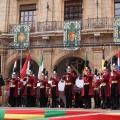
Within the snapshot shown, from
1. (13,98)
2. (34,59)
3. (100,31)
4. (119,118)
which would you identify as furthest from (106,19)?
(119,118)

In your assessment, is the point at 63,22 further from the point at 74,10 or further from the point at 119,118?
the point at 119,118

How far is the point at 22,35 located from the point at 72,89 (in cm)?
848

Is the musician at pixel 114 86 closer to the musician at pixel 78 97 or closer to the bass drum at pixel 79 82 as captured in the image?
the bass drum at pixel 79 82

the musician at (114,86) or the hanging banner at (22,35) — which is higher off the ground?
the hanging banner at (22,35)

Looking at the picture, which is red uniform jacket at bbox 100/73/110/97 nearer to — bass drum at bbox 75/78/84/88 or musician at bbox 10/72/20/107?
bass drum at bbox 75/78/84/88

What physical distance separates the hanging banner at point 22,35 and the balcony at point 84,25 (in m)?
0.60

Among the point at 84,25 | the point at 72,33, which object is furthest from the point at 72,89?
the point at 84,25

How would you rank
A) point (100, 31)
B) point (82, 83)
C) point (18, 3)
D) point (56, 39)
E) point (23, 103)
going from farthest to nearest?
point (18, 3)
point (56, 39)
point (100, 31)
point (23, 103)
point (82, 83)

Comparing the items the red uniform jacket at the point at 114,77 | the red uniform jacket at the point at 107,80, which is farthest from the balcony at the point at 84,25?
the red uniform jacket at the point at 114,77

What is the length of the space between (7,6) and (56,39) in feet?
14.9

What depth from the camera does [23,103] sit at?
42.2ft

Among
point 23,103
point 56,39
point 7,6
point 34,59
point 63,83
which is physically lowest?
point 23,103

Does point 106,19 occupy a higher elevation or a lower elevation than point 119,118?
higher

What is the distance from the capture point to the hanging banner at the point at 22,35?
18312 millimetres
